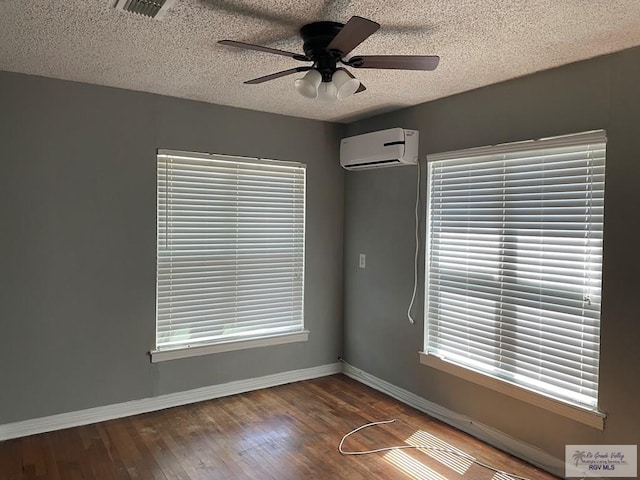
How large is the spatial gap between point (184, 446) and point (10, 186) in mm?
2016

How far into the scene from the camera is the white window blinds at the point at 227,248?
11.7 feet

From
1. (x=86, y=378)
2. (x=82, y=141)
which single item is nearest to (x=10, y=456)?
(x=86, y=378)

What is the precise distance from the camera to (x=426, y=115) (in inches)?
140

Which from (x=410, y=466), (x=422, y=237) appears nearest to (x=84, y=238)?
(x=422, y=237)

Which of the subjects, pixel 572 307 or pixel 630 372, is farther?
pixel 572 307

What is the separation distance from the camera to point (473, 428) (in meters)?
Answer: 3.17

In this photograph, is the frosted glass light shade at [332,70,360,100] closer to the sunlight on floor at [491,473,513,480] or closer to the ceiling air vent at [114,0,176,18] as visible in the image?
the ceiling air vent at [114,0,176,18]

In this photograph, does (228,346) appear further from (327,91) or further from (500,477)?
(327,91)

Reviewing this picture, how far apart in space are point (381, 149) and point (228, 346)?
80.6 inches

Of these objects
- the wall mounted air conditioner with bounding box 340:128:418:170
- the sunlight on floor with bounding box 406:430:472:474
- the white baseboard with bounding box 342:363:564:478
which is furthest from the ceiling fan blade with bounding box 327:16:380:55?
the white baseboard with bounding box 342:363:564:478

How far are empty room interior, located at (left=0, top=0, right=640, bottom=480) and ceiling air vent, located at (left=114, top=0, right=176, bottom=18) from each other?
13 millimetres

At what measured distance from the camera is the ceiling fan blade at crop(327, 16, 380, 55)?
5.65 feet

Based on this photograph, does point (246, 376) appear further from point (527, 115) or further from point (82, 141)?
point (527, 115)

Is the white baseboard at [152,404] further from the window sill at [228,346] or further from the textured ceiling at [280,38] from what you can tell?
the textured ceiling at [280,38]
